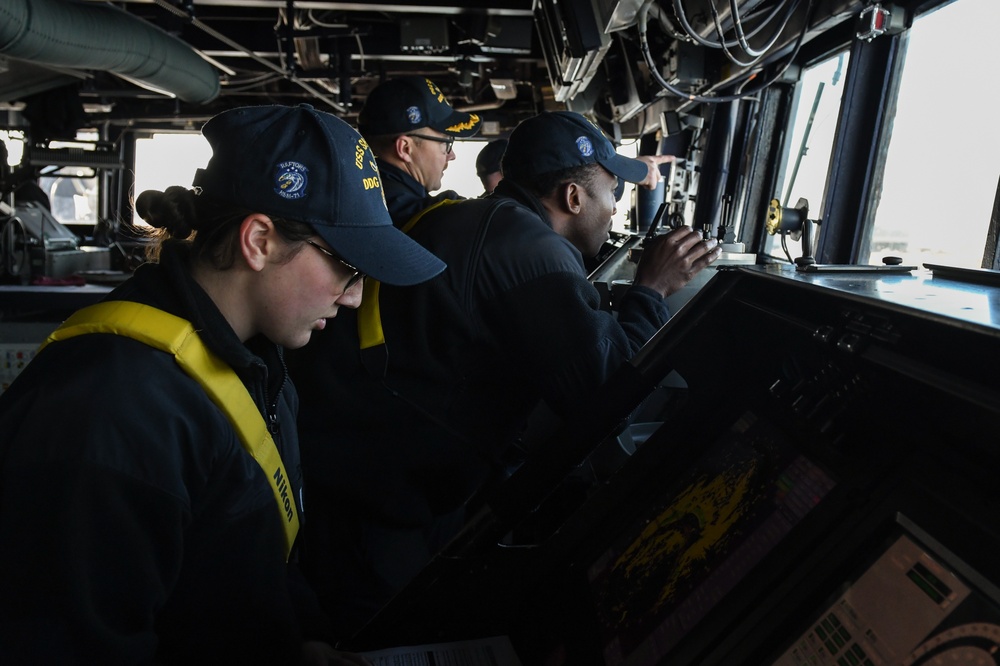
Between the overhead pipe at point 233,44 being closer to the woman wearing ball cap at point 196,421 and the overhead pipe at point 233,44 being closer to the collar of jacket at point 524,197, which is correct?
the collar of jacket at point 524,197

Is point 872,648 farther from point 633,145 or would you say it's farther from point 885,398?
point 633,145

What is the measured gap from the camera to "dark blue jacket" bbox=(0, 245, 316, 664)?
91 cm

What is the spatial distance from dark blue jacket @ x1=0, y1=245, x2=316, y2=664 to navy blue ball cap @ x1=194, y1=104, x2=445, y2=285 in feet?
0.48

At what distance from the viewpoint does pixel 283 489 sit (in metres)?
1.26

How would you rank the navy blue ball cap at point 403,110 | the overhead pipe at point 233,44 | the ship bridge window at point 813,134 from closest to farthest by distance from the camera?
1. the navy blue ball cap at point 403,110
2. the ship bridge window at point 813,134
3. the overhead pipe at point 233,44

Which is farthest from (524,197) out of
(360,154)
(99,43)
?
(99,43)

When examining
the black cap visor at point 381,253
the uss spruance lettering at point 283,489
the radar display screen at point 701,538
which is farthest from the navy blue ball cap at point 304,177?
the radar display screen at point 701,538

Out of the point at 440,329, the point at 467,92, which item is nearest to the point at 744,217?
the point at 440,329

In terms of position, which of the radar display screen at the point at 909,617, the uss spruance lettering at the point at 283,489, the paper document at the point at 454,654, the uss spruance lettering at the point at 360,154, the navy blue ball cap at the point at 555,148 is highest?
the navy blue ball cap at the point at 555,148

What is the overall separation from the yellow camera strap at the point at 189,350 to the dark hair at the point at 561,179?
113 cm

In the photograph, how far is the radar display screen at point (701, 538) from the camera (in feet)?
3.59

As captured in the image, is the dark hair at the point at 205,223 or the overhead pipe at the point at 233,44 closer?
the dark hair at the point at 205,223

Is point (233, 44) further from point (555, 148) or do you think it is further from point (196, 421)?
point (196, 421)

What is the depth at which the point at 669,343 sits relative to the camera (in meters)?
1.37
